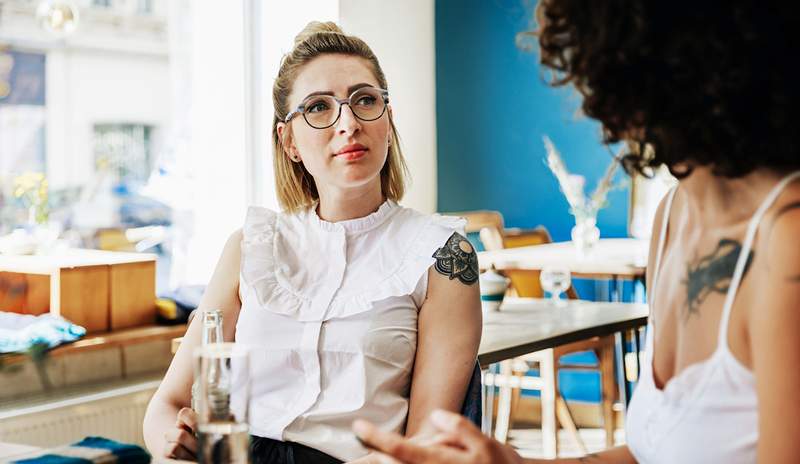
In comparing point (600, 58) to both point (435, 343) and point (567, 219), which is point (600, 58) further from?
point (567, 219)

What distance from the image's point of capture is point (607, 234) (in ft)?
18.3

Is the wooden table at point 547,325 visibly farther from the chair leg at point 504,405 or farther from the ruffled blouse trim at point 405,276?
the chair leg at point 504,405

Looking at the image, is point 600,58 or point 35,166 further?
point 35,166

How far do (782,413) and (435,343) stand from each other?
0.95 metres

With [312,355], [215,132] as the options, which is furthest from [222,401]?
[215,132]

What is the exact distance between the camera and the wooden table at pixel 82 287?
391cm

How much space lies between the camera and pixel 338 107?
2066mm

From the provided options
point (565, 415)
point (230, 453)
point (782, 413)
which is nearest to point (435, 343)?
point (230, 453)

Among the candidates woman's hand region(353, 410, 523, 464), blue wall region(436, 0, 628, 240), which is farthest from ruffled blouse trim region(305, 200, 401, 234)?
blue wall region(436, 0, 628, 240)

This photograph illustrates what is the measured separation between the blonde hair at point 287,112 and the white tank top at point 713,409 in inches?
42.2

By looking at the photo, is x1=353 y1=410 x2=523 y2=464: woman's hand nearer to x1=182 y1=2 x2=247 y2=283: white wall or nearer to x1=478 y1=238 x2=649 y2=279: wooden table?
x1=478 y1=238 x2=649 y2=279: wooden table

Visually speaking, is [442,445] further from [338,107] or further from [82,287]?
[82,287]

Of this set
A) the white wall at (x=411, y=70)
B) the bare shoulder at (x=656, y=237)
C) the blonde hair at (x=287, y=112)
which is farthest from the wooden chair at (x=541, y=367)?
the bare shoulder at (x=656, y=237)

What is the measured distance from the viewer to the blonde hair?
212cm
